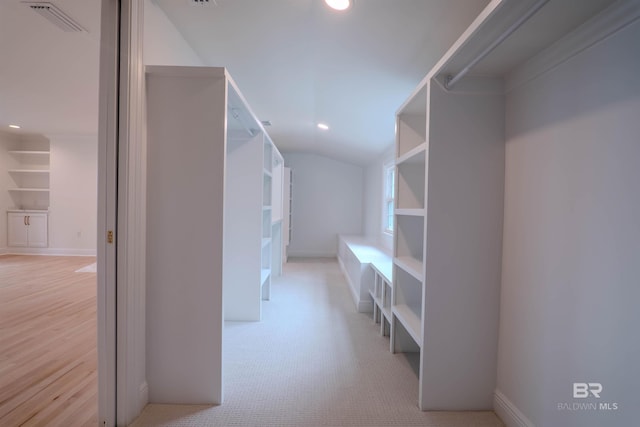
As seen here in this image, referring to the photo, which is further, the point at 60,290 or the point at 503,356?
the point at 60,290

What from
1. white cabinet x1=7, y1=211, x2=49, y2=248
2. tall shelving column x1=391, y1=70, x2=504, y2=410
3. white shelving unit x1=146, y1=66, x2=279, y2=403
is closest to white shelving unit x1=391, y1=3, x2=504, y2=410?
tall shelving column x1=391, y1=70, x2=504, y2=410

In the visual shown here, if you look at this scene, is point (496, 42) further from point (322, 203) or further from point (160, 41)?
point (322, 203)

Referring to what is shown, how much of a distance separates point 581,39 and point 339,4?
1.22 meters

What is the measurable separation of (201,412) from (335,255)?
19.2ft

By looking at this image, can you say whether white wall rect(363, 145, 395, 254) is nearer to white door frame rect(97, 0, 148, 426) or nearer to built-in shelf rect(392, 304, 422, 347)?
built-in shelf rect(392, 304, 422, 347)

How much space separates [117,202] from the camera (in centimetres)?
158

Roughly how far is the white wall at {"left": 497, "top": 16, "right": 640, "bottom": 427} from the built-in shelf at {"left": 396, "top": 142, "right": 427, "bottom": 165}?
460mm

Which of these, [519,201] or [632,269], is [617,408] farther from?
[519,201]

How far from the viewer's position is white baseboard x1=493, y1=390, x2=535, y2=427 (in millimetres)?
1537

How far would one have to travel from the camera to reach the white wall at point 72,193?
635 cm

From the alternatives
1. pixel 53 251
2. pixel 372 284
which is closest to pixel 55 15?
pixel 372 284

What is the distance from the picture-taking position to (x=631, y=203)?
104 centimetres

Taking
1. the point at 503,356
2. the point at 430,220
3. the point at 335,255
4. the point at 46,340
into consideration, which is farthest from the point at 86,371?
the point at 335,255

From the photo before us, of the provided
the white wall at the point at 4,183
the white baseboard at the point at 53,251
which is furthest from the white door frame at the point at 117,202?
the white wall at the point at 4,183
